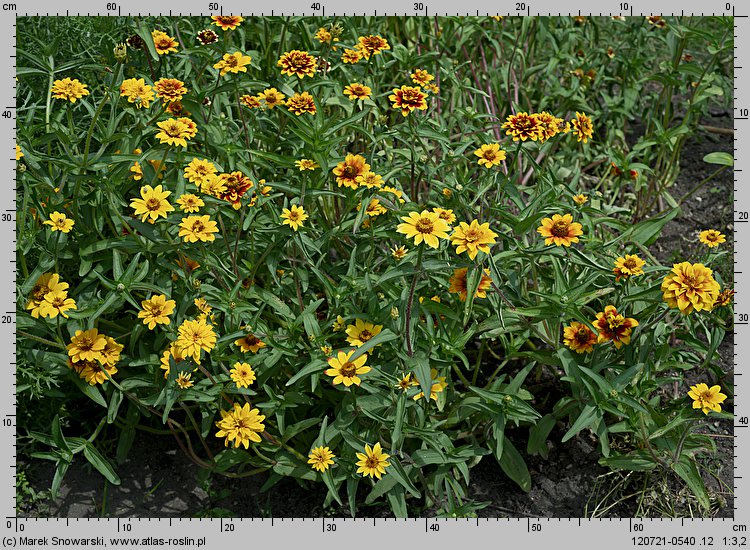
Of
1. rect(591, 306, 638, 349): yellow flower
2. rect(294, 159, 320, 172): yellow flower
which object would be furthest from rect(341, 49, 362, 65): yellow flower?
rect(591, 306, 638, 349): yellow flower

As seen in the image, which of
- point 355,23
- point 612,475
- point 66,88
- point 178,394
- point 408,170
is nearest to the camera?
point 178,394

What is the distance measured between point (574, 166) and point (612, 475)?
58.5 inches

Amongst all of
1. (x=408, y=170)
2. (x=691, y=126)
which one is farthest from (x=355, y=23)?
(x=691, y=126)

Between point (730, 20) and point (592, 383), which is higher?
point (730, 20)

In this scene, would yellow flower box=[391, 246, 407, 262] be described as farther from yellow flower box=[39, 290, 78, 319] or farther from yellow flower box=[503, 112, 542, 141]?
yellow flower box=[39, 290, 78, 319]

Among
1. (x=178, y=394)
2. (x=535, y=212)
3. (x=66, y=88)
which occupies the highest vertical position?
(x=66, y=88)

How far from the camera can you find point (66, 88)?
243cm

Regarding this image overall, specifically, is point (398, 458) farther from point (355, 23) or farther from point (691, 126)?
point (691, 126)

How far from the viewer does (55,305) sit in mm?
2203

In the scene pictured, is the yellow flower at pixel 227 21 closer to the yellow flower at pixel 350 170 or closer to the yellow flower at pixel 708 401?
the yellow flower at pixel 350 170

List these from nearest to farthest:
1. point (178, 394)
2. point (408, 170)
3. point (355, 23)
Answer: point (178, 394) → point (408, 170) → point (355, 23)

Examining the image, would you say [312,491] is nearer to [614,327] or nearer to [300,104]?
[614,327]

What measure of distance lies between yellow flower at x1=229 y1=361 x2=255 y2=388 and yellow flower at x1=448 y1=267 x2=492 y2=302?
587mm

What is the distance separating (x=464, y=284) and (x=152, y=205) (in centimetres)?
86
